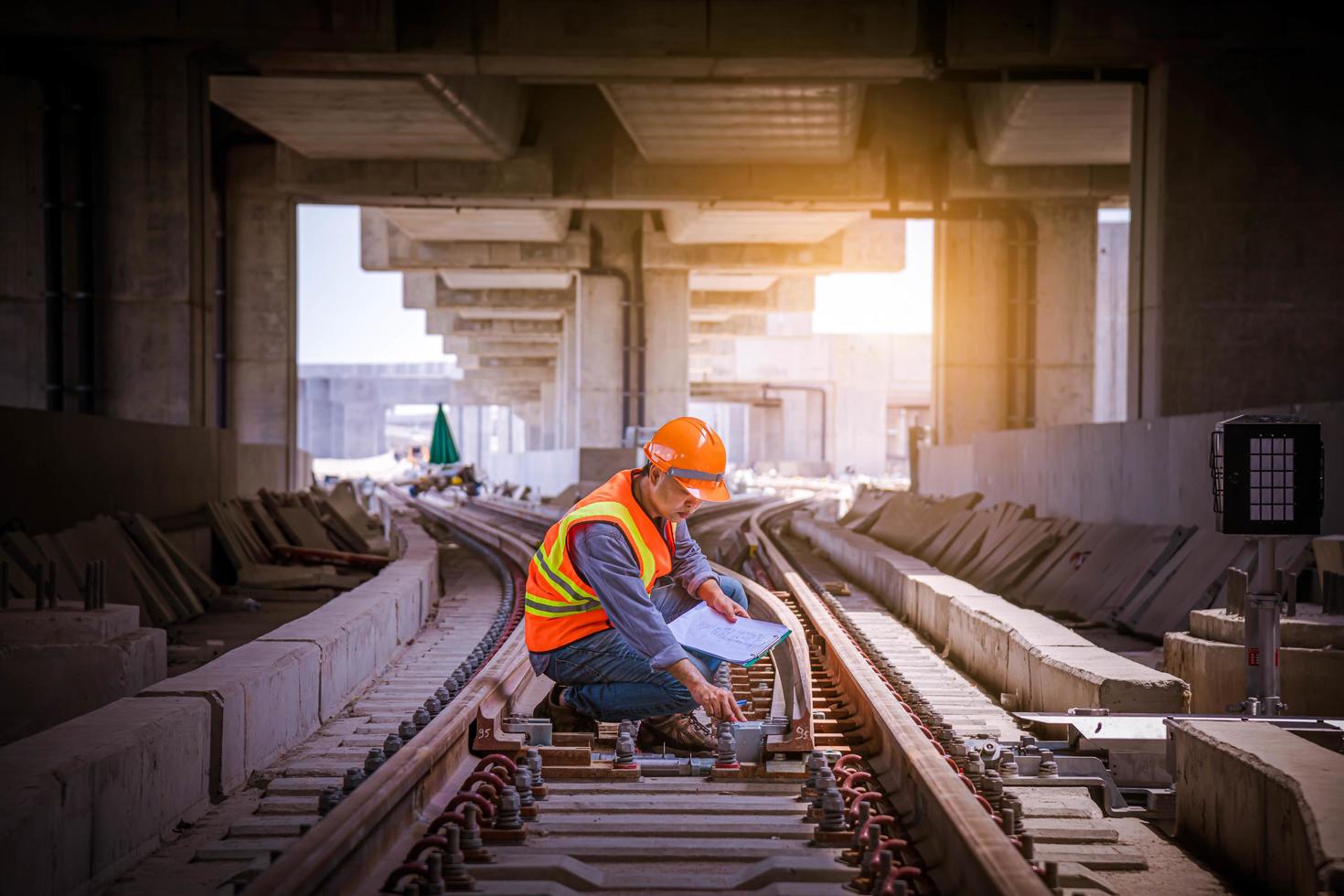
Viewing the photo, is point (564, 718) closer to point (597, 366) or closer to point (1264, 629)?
point (1264, 629)

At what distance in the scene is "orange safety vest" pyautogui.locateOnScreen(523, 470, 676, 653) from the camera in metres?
5.27

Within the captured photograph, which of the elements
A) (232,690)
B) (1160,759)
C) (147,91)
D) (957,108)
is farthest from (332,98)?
(1160,759)

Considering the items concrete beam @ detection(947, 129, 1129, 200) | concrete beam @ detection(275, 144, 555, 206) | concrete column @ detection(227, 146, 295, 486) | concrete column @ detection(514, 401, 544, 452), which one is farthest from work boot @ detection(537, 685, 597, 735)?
concrete column @ detection(514, 401, 544, 452)

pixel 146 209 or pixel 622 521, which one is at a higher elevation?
pixel 146 209

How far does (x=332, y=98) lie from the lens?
18406 mm

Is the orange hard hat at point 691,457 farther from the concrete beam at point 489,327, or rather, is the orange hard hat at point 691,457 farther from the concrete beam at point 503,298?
the concrete beam at point 489,327

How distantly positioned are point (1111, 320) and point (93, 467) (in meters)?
34.0

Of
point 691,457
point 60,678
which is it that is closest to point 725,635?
point 691,457

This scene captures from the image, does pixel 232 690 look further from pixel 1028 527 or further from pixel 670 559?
pixel 1028 527

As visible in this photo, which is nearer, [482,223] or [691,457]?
[691,457]

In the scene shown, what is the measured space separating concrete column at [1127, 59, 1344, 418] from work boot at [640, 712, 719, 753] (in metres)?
11.2

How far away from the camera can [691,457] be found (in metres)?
5.18

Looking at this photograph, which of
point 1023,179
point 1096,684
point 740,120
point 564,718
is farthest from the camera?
point 1023,179

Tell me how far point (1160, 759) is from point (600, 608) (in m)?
2.56
